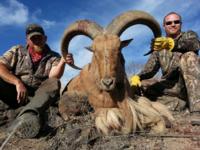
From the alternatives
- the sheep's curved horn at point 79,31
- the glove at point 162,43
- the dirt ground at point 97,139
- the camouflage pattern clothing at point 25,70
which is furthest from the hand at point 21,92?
the glove at point 162,43

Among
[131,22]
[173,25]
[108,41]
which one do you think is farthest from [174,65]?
[108,41]

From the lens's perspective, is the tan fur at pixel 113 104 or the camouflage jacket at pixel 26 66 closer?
the tan fur at pixel 113 104

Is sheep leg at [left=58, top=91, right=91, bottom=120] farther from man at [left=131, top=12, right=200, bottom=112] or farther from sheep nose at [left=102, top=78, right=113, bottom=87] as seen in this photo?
man at [left=131, top=12, right=200, bottom=112]

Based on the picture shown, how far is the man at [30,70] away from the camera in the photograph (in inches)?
318

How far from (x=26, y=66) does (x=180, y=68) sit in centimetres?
273

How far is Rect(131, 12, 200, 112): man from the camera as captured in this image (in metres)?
8.56

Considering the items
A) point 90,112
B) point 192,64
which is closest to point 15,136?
point 90,112

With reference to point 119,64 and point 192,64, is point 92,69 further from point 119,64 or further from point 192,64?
point 192,64

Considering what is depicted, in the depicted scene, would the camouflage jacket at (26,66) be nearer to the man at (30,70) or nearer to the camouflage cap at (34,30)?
the man at (30,70)

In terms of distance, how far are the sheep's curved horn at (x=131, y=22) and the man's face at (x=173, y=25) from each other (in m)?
0.56

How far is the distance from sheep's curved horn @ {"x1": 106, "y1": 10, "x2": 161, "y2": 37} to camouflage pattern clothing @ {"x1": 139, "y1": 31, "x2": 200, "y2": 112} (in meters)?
0.59

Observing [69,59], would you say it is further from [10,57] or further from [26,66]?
[10,57]

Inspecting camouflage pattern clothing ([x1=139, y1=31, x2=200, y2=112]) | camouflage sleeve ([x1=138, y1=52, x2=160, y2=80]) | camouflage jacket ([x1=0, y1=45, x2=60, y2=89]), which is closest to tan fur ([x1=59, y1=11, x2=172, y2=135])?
camouflage jacket ([x1=0, y1=45, x2=60, y2=89])

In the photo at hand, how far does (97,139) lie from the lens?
652 cm
